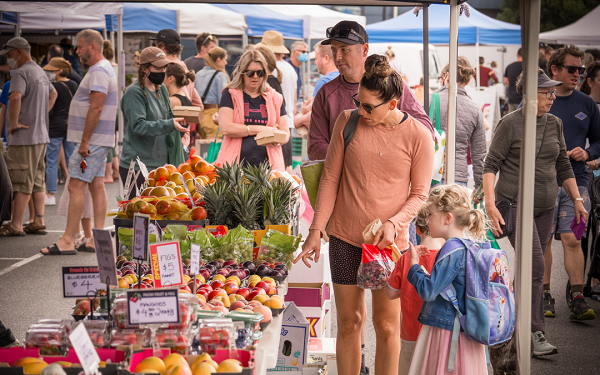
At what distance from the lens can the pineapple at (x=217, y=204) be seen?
13.1 feet

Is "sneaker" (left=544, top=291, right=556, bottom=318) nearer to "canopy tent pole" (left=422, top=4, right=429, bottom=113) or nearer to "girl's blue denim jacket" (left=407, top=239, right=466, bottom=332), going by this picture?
"canopy tent pole" (left=422, top=4, right=429, bottom=113)

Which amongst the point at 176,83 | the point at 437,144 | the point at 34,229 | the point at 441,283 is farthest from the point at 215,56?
the point at 441,283

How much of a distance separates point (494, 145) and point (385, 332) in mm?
1849

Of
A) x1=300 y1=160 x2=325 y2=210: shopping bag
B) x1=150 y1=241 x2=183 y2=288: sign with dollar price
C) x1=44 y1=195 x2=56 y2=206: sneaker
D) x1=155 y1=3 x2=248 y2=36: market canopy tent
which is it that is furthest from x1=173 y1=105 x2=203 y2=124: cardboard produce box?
x1=155 y1=3 x2=248 y2=36: market canopy tent

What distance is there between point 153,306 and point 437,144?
3279 millimetres

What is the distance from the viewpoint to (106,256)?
2277 millimetres

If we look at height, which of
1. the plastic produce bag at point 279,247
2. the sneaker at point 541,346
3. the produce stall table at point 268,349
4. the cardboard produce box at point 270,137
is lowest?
the sneaker at point 541,346

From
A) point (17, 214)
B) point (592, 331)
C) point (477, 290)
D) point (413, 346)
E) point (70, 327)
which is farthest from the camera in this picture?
point (17, 214)

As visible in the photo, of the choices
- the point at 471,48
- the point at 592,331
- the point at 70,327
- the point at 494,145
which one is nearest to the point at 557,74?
the point at 494,145

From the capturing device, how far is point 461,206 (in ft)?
10.0

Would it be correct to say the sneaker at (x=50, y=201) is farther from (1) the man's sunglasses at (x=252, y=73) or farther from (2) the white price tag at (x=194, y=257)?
(2) the white price tag at (x=194, y=257)

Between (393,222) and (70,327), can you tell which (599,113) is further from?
(70,327)

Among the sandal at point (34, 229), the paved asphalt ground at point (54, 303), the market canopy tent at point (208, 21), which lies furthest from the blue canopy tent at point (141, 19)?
the paved asphalt ground at point (54, 303)

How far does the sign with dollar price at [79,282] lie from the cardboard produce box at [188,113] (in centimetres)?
361
